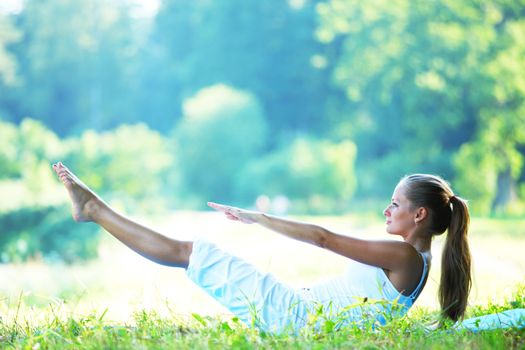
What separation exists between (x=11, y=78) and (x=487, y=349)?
18519 mm

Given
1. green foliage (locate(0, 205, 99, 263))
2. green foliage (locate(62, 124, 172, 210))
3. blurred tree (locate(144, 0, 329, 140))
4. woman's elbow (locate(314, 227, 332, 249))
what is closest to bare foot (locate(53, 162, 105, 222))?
woman's elbow (locate(314, 227, 332, 249))

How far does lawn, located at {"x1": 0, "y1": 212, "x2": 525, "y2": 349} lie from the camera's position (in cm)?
207

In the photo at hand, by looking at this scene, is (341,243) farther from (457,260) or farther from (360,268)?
(457,260)

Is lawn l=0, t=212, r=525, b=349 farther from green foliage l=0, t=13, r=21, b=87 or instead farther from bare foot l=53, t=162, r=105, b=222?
green foliage l=0, t=13, r=21, b=87

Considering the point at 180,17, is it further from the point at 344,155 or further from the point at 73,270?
the point at 73,270

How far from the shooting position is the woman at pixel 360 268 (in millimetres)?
2275

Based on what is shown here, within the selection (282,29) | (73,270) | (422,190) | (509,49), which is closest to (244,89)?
(282,29)

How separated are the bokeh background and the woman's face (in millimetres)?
4065

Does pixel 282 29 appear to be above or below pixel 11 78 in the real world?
above

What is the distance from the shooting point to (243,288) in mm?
2342

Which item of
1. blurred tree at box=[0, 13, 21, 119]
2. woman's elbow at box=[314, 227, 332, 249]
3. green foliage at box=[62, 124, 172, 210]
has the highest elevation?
blurred tree at box=[0, 13, 21, 119]

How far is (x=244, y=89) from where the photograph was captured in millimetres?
18984

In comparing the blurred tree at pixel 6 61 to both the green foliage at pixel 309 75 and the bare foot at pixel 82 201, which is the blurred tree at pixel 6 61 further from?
the bare foot at pixel 82 201

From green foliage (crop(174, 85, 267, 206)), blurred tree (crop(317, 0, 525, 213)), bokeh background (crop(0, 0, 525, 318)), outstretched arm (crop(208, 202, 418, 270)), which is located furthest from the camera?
green foliage (crop(174, 85, 267, 206))
